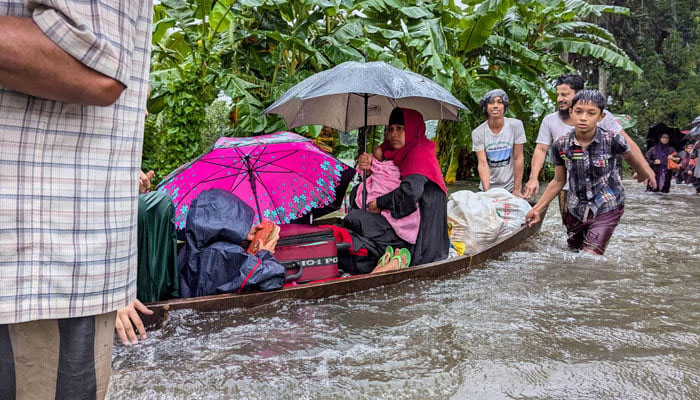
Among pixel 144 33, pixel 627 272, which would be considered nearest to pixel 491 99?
pixel 627 272

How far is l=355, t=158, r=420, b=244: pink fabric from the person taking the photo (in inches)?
197

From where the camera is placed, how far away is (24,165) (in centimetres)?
106

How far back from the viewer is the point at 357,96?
20.0 feet

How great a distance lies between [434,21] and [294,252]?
21.9 ft

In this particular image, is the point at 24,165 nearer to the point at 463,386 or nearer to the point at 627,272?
the point at 463,386

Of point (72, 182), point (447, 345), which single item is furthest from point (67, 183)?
point (447, 345)

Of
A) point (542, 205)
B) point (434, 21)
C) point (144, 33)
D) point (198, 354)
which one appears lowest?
point (198, 354)

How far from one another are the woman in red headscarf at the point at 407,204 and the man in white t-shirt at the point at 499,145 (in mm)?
2074

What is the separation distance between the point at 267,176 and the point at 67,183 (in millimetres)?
3731

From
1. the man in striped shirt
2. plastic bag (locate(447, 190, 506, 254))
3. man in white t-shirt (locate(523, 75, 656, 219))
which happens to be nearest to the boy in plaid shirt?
plastic bag (locate(447, 190, 506, 254))

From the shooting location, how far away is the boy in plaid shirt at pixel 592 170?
200 inches

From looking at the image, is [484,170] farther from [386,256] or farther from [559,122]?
[386,256]

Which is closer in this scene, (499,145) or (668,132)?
(499,145)

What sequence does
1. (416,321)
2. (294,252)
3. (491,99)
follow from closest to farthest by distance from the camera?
(416,321) < (294,252) < (491,99)
